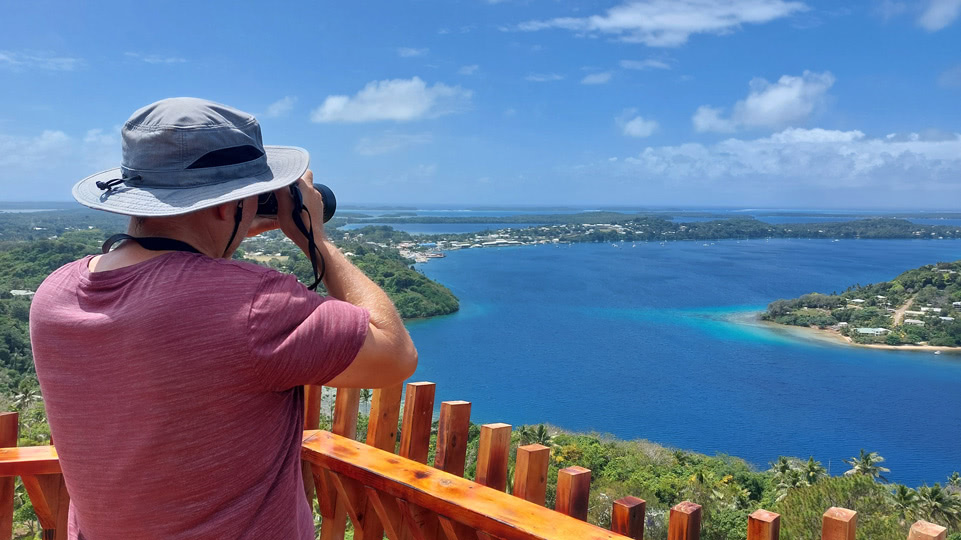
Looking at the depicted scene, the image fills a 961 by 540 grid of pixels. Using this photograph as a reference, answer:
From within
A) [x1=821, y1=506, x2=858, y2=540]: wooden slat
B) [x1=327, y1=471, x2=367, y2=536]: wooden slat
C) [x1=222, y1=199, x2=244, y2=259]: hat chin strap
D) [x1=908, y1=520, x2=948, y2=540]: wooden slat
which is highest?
[x1=222, y1=199, x2=244, y2=259]: hat chin strap

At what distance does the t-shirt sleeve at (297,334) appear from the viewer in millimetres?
717

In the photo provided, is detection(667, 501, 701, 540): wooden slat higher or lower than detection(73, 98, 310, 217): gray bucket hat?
lower

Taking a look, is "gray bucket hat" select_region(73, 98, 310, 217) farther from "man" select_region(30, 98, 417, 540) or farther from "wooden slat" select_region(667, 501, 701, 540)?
"wooden slat" select_region(667, 501, 701, 540)

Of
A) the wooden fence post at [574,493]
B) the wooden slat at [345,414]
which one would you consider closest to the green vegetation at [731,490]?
the wooden slat at [345,414]

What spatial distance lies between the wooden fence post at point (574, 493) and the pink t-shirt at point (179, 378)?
1.40 ft

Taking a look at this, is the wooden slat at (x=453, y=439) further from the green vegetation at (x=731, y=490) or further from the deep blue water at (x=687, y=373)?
the deep blue water at (x=687, y=373)

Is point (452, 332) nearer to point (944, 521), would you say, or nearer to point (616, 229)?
point (944, 521)

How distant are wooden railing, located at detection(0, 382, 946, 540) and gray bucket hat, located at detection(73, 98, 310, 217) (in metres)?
0.48

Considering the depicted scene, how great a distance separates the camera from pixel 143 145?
79cm

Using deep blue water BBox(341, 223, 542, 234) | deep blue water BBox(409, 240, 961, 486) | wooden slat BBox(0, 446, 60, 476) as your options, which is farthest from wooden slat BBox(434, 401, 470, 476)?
deep blue water BBox(341, 223, 542, 234)

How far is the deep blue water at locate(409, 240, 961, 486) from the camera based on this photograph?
3250 centimetres

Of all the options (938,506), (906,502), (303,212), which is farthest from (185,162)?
(938,506)

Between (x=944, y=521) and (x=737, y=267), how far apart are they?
6193 cm

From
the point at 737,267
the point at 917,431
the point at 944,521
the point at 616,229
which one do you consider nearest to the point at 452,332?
the point at 917,431
